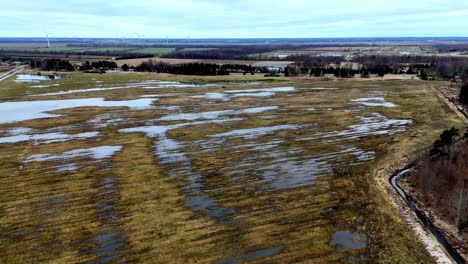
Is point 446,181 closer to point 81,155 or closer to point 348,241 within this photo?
point 348,241

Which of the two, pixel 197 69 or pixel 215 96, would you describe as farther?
pixel 197 69

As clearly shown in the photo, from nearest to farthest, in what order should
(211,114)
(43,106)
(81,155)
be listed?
(81,155) → (211,114) → (43,106)

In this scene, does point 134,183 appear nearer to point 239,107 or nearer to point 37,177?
point 37,177

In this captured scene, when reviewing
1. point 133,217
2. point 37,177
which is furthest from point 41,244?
point 37,177

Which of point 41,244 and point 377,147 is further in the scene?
point 377,147

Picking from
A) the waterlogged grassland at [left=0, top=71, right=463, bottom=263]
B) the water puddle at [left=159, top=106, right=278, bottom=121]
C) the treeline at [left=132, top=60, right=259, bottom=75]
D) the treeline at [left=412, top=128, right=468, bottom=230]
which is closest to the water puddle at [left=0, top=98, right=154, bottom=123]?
the waterlogged grassland at [left=0, top=71, right=463, bottom=263]

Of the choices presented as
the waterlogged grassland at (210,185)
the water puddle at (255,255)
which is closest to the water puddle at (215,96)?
the waterlogged grassland at (210,185)

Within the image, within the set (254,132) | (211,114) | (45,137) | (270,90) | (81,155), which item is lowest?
(81,155)

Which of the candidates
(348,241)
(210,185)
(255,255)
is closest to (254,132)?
(210,185)
